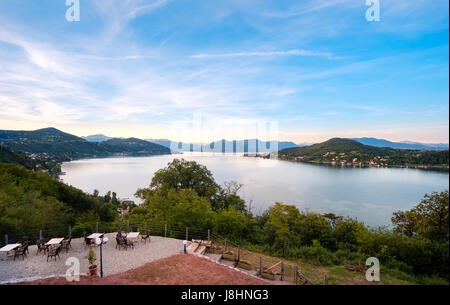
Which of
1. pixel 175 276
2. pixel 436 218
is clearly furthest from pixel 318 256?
pixel 175 276

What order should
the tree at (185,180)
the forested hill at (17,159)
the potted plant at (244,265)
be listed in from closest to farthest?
the potted plant at (244,265) < the tree at (185,180) < the forested hill at (17,159)

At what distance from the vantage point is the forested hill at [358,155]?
59438 mm

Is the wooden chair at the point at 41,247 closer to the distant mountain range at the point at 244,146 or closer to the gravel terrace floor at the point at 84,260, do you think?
the gravel terrace floor at the point at 84,260

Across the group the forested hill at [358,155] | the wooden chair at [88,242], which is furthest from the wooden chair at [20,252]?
the forested hill at [358,155]

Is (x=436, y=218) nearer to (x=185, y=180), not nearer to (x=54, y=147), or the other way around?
(x=185, y=180)

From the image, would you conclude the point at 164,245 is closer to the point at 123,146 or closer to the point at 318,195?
the point at 318,195

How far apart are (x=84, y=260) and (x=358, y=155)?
4173 inches

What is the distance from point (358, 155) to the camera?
93250 mm

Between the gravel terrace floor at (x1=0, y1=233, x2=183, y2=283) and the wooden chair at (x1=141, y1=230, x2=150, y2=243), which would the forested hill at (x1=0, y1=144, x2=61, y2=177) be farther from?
the wooden chair at (x1=141, y1=230, x2=150, y2=243)

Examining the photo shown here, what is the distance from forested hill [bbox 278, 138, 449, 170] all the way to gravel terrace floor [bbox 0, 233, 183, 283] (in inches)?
2184

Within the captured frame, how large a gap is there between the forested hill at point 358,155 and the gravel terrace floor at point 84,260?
55469 mm
